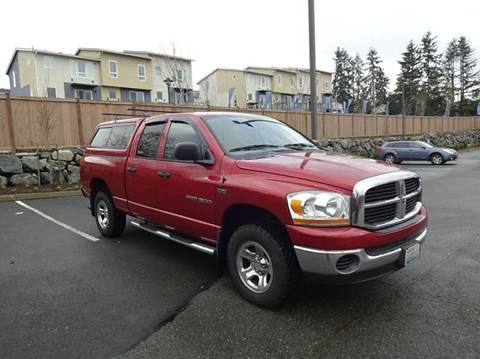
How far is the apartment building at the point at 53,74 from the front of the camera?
37.9 metres

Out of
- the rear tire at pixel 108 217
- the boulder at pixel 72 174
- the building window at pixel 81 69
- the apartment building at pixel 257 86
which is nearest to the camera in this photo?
the rear tire at pixel 108 217

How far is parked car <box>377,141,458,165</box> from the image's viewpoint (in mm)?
20625

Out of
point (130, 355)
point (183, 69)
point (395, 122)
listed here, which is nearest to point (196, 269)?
point (130, 355)

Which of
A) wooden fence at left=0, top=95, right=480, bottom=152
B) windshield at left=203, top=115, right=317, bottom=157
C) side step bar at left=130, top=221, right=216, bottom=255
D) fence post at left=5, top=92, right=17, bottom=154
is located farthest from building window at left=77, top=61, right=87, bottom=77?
windshield at left=203, top=115, right=317, bottom=157

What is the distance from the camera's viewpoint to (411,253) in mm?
3150

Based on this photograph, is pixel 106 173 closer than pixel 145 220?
No

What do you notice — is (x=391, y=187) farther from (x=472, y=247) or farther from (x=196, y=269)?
(x=472, y=247)

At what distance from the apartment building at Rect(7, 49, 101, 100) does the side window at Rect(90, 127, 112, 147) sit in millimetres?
36233

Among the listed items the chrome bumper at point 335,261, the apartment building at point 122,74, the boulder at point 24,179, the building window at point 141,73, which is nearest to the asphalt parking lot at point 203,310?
the chrome bumper at point 335,261

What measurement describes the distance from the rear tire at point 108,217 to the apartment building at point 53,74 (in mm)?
36794

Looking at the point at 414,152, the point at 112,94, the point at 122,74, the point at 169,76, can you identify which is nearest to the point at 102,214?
the point at 414,152

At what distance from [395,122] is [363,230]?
31.9 meters

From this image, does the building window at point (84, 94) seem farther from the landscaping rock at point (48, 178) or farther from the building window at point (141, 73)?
the landscaping rock at point (48, 178)

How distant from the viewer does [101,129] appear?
609 cm
